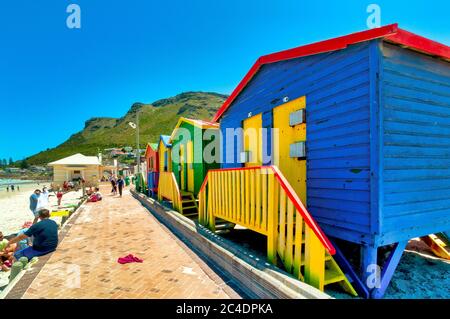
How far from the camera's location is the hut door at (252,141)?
715cm

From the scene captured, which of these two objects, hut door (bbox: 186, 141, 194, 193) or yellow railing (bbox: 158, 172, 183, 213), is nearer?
yellow railing (bbox: 158, 172, 183, 213)

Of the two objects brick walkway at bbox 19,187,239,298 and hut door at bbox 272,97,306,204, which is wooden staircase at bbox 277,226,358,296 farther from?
hut door at bbox 272,97,306,204

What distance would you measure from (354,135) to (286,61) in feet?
9.36

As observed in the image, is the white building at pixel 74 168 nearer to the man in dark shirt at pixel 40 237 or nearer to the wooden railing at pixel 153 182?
the wooden railing at pixel 153 182

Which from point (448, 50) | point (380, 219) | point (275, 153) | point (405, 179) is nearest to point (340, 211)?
point (380, 219)

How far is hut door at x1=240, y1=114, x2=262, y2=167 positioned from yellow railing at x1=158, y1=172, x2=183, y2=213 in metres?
3.36

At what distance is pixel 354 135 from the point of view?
4324 millimetres

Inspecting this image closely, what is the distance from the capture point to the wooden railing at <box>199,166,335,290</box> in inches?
139

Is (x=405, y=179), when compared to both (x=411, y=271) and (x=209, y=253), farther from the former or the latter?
(x=209, y=253)

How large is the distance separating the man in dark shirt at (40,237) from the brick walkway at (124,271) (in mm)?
314

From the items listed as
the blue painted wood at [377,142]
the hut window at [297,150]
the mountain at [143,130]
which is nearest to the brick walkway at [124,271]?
the blue painted wood at [377,142]

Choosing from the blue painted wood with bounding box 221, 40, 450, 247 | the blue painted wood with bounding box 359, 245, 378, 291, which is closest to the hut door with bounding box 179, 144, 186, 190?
the blue painted wood with bounding box 221, 40, 450, 247

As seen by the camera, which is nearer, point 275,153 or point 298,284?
point 298,284
